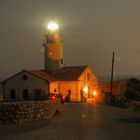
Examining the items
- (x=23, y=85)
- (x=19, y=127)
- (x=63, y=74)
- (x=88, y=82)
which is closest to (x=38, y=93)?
(x=23, y=85)

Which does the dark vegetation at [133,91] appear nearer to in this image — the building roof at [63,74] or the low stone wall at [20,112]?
the building roof at [63,74]

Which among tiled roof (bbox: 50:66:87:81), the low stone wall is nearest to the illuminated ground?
the low stone wall

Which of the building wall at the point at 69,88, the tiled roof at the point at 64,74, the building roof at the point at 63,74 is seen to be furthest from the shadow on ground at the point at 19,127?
the building wall at the point at 69,88

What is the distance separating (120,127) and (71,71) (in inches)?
1354

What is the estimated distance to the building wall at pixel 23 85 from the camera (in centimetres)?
4775

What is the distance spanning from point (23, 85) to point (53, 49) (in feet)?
29.6

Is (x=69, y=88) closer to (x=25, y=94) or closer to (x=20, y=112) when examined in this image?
(x=25, y=94)

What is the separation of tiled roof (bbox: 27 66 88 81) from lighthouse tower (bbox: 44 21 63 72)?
142 cm

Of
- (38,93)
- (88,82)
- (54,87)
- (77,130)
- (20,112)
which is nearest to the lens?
(77,130)

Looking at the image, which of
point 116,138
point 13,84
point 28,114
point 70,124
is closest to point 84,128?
point 70,124

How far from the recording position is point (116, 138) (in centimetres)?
1538

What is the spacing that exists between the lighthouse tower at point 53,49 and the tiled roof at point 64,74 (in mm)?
1416

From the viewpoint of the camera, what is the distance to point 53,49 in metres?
55.3

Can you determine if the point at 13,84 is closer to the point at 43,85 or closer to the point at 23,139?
the point at 43,85
